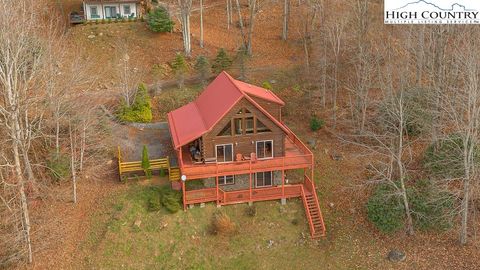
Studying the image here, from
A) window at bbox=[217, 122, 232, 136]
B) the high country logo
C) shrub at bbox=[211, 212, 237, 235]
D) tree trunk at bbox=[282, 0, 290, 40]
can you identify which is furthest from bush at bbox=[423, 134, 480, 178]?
tree trunk at bbox=[282, 0, 290, 40]

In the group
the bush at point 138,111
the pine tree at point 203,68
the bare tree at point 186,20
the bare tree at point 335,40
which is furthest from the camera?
the bare tree at point 186,20

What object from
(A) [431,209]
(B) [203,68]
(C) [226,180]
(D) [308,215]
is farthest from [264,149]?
(B) [203,68]

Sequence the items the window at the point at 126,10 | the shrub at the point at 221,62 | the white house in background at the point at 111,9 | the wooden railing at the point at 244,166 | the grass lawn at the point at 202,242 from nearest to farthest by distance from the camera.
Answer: the grass lawn at the point at 202,242 < the wooden railing at the point at 244,166 < the shrub at the point at 221,62 < the white house in background at the point at 111,9 < the window at the point at 126,10

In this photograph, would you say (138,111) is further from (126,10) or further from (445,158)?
(445,158)

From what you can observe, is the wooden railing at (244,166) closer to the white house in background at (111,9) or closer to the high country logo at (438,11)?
the high country logo at (438,11)

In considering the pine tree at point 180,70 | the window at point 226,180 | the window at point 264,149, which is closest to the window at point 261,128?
the window at point 264,149

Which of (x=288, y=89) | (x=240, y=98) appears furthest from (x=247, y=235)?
(x=288, y=89)

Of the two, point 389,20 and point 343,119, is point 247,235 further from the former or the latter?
point 389,20
